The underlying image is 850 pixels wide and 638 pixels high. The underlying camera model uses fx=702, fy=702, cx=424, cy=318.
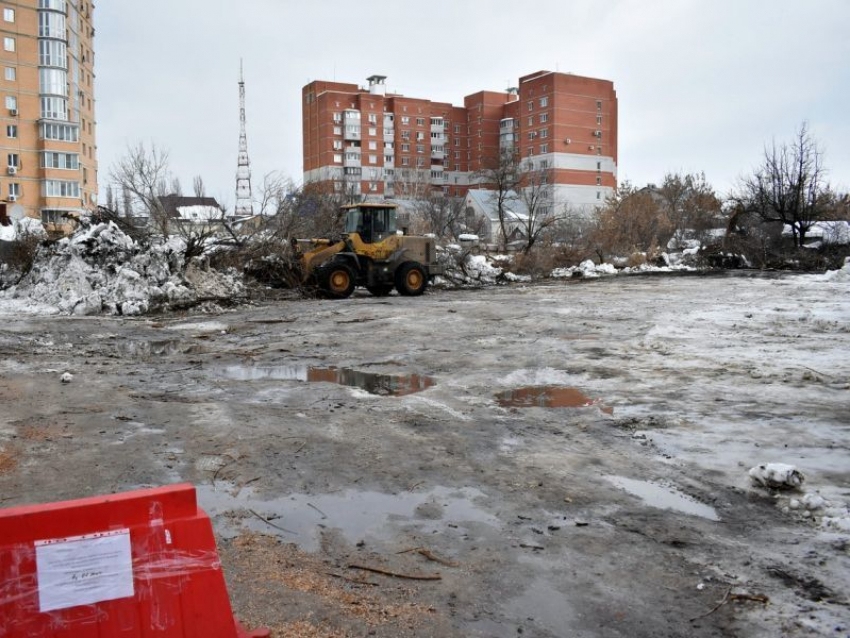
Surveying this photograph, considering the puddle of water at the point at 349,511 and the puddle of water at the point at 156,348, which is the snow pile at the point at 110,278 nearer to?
the puddle of water at the point at 156,348

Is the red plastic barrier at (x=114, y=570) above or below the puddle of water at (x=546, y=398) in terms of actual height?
above

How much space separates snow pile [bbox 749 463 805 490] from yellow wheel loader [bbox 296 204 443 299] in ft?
51.9

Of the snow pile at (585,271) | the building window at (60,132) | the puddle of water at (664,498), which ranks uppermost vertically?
the building window at (60,132)

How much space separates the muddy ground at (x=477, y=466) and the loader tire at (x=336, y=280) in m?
8.41

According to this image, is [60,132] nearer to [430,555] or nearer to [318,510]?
[318,510]

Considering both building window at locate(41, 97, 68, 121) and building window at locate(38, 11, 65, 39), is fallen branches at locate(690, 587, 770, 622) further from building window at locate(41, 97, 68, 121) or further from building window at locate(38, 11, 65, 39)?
building window at locate(38, 11, 65, 39)

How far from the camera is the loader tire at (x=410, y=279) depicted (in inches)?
812

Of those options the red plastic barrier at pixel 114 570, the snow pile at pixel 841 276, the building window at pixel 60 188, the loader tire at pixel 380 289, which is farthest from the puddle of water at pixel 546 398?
the building window at pixel 60 188

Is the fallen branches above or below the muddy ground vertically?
below

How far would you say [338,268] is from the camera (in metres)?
19.6

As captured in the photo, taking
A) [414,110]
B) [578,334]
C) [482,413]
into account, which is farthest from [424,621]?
[414,110]

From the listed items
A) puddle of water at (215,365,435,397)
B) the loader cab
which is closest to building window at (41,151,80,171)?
the loader cab

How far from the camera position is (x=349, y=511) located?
414 centimetres

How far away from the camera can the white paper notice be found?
202 cm
